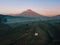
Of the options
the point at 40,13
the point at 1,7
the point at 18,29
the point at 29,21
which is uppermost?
the point at 1,7

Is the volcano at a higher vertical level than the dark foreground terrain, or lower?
higher

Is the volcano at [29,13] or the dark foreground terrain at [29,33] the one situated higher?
the volcano at [29,13]

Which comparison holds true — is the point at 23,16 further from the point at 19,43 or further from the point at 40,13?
the point at 19,43

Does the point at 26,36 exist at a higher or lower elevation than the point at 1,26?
lower

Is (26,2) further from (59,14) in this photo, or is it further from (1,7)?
(59,14)

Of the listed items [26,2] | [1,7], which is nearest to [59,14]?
[26,2]

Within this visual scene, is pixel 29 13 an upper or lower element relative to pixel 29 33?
upper

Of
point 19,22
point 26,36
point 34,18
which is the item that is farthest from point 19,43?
point 34,18
